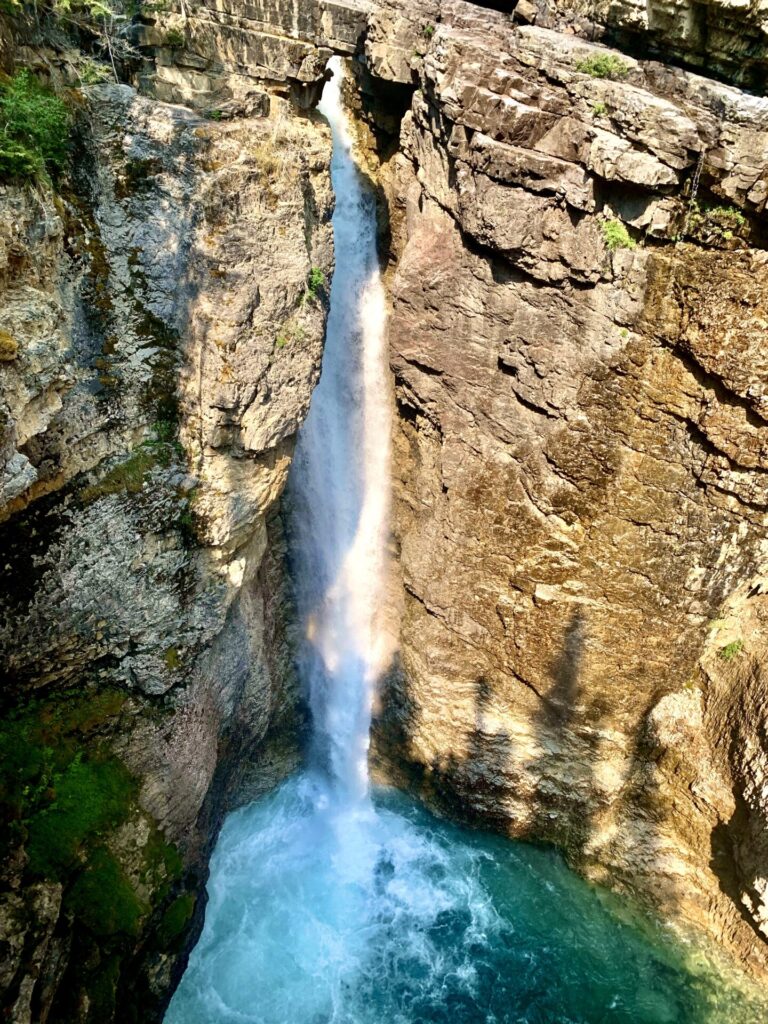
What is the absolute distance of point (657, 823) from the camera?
528 inches

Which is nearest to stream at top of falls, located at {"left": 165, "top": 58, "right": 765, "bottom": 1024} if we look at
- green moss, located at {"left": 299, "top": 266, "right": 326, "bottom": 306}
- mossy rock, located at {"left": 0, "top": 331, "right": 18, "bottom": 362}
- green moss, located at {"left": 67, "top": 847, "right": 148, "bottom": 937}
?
green moss, located at {"left": 299, "top": 266, "right": 326, "bottom": 306}

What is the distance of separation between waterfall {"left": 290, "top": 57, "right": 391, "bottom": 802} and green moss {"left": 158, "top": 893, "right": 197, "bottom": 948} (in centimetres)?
498

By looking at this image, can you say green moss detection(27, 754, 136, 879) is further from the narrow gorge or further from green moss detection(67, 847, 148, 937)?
green moss detection(67, 847, 148, 937)

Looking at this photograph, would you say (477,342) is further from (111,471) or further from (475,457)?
(111,471)

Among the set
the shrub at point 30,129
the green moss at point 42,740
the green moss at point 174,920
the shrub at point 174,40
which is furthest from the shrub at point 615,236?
the green moss at point 174,920

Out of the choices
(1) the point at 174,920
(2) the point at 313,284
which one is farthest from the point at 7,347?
(1) the point at 174,920

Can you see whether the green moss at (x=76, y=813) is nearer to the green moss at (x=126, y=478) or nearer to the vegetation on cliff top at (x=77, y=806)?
the vegetation on cliff top at (x=77, y=806)

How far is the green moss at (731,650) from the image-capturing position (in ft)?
40.4

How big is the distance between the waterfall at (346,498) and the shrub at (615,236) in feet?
15.5

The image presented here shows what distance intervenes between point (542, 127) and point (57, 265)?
716 centimetres

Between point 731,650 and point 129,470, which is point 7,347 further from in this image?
point 731,650

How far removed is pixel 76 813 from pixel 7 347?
6.09m

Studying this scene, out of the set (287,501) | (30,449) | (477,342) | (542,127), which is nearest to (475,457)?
(477,342)

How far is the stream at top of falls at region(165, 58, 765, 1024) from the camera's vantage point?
1231cm
